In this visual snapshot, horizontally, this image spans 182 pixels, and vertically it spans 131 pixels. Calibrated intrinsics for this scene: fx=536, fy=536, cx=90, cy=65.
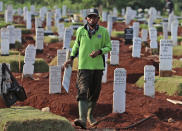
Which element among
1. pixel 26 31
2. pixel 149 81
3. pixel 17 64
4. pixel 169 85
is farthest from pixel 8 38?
pixel 26 31

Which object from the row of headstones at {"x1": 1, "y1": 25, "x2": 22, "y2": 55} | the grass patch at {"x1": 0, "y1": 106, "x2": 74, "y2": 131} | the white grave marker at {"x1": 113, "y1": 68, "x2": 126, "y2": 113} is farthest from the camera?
the row of headstones at {"x1": 1, "y1": 25, "x2": 22, "y2": 55}

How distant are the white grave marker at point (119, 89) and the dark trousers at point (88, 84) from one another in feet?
2.90

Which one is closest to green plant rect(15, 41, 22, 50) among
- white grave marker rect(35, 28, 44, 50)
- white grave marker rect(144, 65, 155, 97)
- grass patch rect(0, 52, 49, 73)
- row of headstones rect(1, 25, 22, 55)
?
row of headstones rect(1, 25, 22, 55)

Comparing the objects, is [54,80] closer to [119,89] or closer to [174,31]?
[119,89]

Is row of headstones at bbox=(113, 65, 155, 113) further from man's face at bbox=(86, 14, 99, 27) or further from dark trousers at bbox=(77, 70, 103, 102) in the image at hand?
man's face at bbox=(86, 14, 99, 27)

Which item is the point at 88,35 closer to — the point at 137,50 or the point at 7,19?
the point at 137,50

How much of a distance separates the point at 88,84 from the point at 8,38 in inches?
301

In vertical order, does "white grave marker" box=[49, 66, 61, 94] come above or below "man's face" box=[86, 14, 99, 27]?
below

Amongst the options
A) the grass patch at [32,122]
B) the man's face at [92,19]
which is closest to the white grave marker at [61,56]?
the man's face at [92,19]

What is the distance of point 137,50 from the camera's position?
15.1m

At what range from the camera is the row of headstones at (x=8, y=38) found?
49.0ft

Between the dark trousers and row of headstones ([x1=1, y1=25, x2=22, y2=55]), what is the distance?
23.6 feet

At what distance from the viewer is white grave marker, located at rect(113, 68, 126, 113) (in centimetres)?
880

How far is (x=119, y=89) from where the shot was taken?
8.88m
